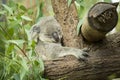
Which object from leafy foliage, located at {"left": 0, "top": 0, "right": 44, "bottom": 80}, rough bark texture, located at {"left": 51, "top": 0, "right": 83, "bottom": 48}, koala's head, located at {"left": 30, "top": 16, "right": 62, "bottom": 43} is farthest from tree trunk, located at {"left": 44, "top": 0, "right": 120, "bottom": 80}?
koala's head, located at {"left": 30, "top": 16, "right": 62, "bottom": 43}

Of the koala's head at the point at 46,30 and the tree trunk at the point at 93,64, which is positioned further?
the koala's head at the point at 46,30

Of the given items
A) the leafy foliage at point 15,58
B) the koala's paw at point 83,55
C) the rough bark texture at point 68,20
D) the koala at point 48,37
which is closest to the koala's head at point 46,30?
the koala at point 48,37

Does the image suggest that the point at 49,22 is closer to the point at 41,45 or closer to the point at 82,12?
the point at 41,45

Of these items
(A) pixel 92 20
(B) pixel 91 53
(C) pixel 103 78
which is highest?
(A) pixel 92 20

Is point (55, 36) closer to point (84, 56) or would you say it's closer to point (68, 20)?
point (68, 20)

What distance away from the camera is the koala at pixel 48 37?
116 inches

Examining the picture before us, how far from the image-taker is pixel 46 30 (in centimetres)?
318

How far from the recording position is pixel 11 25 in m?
2.26

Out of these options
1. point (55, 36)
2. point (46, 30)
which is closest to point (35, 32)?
point (46, 30)

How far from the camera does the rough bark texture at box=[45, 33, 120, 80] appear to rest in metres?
2.18

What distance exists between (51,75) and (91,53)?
0.33 m

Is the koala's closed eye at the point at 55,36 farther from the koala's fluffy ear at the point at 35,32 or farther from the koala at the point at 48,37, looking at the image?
the koala's fluffy ear at the point at 35,32

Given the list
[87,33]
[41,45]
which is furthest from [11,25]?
[41,45]

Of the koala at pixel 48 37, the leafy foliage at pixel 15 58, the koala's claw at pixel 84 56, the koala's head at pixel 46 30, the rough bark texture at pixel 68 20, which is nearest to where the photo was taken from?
the leafy foliage at pixel 15 58
